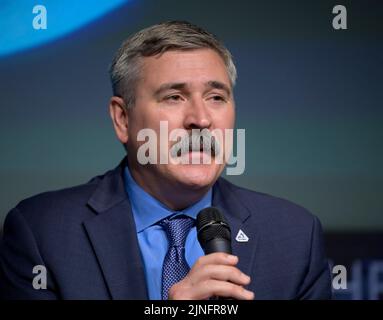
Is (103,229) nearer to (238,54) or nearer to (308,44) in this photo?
(238,54)

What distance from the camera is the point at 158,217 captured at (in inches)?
86.4

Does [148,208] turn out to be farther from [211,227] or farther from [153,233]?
[211,227]

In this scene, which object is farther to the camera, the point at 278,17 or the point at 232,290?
the point at 278,17

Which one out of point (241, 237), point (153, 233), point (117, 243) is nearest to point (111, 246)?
point (117, 243)

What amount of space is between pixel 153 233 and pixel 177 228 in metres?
0.07

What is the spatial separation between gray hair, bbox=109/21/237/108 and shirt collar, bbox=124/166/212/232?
0.90 feet

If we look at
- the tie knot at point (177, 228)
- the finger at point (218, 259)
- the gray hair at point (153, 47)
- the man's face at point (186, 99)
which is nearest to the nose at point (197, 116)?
the man's face at point (186, 99)

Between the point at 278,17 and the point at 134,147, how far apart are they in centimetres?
65

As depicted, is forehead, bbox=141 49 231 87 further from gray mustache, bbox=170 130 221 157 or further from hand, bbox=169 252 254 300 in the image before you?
hand, bbox=169 252 254 300

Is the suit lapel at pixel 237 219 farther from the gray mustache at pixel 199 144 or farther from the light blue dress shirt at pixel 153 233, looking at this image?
the gray mustache at pixel 199 144

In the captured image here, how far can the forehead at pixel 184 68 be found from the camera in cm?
214

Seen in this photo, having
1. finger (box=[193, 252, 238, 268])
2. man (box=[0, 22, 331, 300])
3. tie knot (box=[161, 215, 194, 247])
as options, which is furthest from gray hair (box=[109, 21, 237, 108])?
finger (box=[193, 252, 238, 268])

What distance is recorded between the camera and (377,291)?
2357mm
